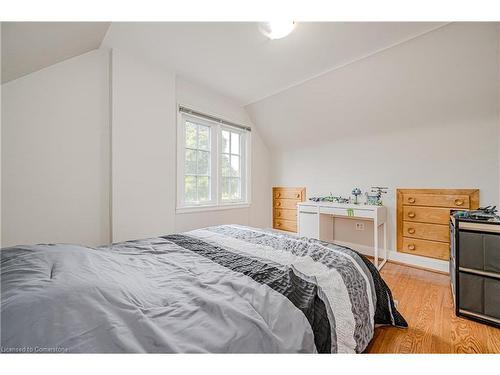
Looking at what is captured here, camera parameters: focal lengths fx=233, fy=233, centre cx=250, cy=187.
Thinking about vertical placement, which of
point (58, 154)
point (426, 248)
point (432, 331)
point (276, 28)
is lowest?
point (432, 331)

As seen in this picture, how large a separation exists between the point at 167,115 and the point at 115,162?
32.1 inches

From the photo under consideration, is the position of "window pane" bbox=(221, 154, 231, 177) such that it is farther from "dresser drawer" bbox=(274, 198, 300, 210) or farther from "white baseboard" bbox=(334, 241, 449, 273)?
"white baseboard" bbox=(334, 241, 449, 273)

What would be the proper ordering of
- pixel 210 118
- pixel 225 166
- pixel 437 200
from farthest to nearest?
pixel 225 166 → pixel 210 118 → pixel 437 200

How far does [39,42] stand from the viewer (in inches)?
51.7

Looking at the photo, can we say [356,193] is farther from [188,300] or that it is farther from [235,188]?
[188,300]


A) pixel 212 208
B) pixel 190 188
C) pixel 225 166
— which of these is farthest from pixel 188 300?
pixel 225 166

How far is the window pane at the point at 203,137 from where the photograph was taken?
3275 millimetres

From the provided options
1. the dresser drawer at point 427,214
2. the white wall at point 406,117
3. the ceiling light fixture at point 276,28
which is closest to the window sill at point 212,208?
the white wall at point 406,117

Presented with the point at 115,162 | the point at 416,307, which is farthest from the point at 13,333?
the point at 416,307

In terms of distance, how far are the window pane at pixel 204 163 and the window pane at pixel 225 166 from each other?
10.8 inches

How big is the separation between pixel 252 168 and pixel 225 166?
1.85ft

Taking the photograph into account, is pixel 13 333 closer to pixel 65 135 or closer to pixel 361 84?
pixel 65 135

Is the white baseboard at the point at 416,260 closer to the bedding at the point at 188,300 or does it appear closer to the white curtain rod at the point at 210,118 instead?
the bedding at the point at 188,300

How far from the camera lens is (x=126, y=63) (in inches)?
94.4
